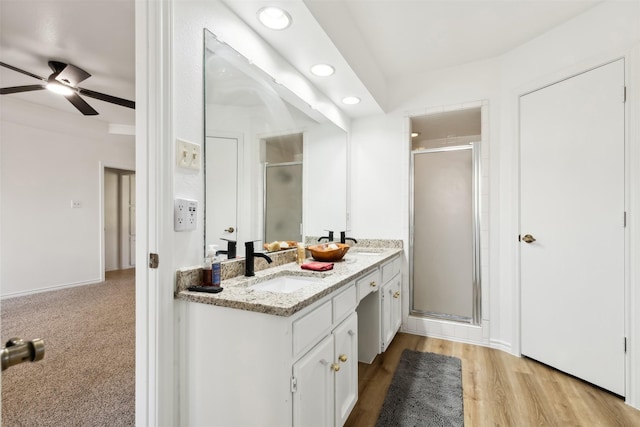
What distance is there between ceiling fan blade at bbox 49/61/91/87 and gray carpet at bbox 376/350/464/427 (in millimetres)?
3460

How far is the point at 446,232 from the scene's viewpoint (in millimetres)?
3109

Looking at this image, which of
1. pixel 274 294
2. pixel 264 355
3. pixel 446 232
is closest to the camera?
pixel 264 355

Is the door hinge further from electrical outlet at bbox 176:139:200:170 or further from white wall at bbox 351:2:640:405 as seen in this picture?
white wall at bbox 351:2:640:405

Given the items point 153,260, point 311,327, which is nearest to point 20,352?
point 153,260

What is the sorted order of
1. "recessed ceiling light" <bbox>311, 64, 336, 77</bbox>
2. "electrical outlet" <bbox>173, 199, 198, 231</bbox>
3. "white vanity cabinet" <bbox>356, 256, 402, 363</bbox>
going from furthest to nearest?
1. "white vanity cabinet" <bbox>356, 256, 402, 363</bbox>
2. "recessed ceiling light" <bbox>311, 64, 336, 77</bbox>
3. "electrical outlet" <bbox>173, 199, 198, 231</bbox>

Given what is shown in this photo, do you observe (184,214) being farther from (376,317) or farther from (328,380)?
(376,317)

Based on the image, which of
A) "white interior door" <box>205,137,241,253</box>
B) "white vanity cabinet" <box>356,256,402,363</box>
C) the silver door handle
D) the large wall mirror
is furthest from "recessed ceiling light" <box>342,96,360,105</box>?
the silver door handle

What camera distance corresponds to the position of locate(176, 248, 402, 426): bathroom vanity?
3.76ft

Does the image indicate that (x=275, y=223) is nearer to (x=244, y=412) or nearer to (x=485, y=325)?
(x=244, y=412)

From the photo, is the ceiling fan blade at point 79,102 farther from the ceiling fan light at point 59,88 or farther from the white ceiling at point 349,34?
the white ceiling at point 349,34

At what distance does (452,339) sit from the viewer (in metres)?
2.91

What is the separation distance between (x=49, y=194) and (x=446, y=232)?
511 cm

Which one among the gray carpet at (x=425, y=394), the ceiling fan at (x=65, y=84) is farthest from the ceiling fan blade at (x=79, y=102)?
the gray carpet at (x=425, y=394)

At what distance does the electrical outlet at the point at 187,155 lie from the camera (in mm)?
1343
